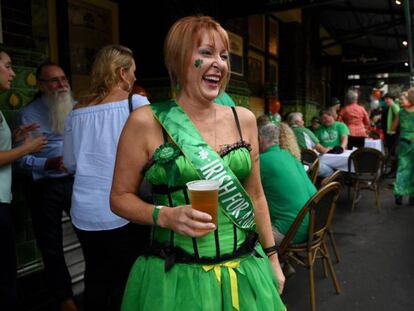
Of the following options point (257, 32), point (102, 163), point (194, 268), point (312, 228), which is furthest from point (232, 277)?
point (257, 32)

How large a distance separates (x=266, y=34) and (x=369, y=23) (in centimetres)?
690

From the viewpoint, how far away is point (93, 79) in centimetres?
201

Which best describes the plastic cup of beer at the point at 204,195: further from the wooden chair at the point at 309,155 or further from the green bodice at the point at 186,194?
the wooden chair at the point at 309,155

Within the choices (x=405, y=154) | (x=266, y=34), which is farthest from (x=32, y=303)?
(x=266, y=34)

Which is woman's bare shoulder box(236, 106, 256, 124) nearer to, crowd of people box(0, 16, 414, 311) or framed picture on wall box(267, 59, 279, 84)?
crowd of people box(0, 16, 414, 311)

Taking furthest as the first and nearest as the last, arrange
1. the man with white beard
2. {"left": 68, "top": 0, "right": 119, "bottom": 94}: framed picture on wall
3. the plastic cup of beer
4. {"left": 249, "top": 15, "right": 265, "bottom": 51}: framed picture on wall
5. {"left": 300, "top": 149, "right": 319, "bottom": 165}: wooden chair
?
1. {"left": 249, "top": 15, "right": 265, "bottom": 51}: framed picture on wall
2. {"left": 300, "top": 149, "right": 319, "bottom": 165}: wooden chair
3. {"left": 68, "top": 0, "right": 119, "bottom": 94}: framed picture on wall
4. the man with white beard
5. the plastic cup of beer

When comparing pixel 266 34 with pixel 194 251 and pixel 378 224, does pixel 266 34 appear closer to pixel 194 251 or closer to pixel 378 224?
pixel 378 224

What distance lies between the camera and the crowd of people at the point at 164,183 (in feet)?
3.91

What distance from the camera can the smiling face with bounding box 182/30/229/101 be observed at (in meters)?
1.25

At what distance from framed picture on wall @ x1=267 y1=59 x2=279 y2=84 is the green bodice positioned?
813 cm

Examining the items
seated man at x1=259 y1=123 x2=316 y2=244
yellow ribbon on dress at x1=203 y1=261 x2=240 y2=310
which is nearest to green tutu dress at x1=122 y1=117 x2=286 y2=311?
yellow ribbon on dress at x1=203 y1=261 x2=240 y2=310

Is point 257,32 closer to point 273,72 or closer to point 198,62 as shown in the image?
point 273,72

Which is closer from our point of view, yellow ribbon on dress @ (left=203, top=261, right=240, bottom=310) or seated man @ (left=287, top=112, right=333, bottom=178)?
yellow ribbon on dress @ (left=203, top=261, right=240, bottom=310)

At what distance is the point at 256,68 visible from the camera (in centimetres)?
854
